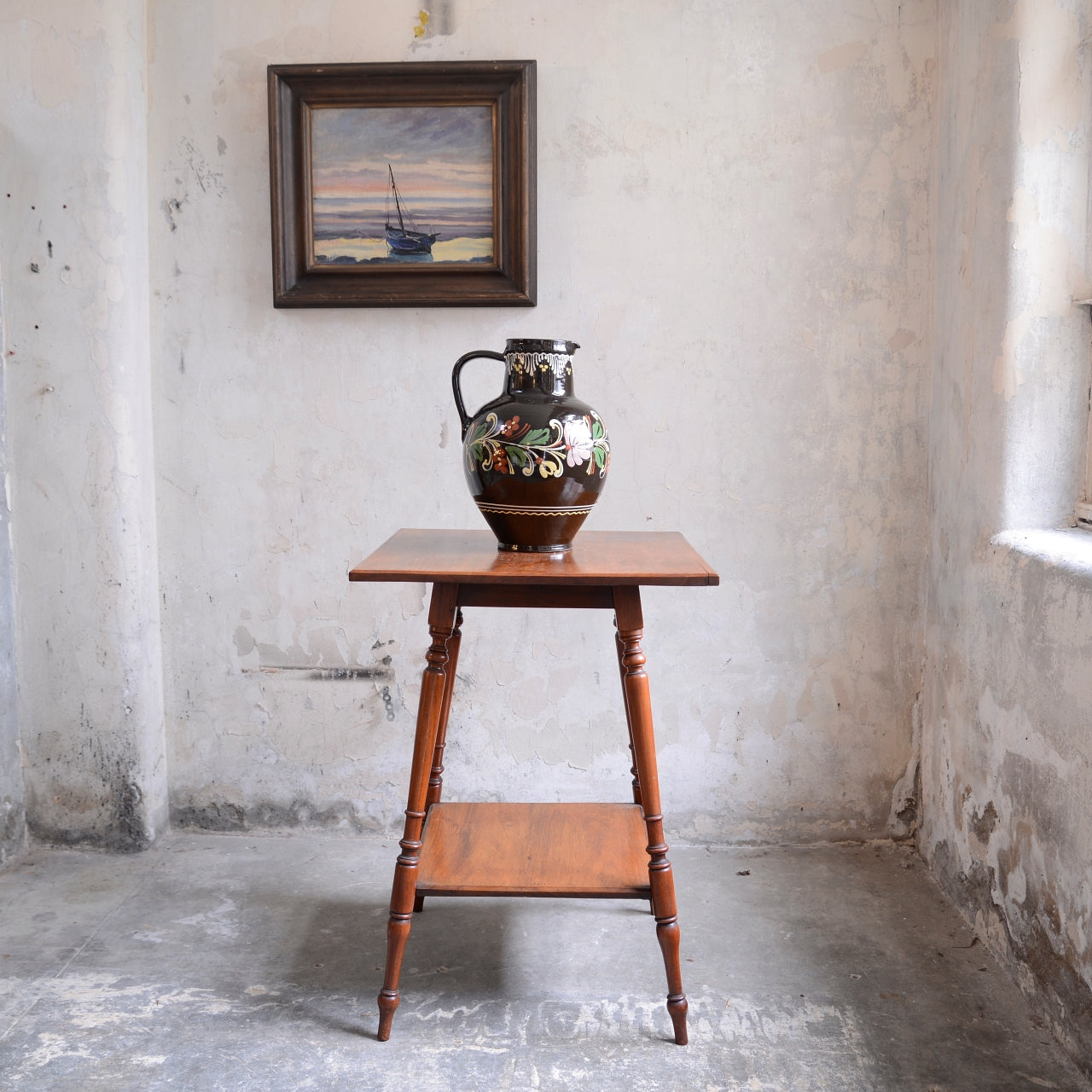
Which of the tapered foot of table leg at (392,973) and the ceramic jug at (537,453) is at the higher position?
the ceramic jug at (537,453)

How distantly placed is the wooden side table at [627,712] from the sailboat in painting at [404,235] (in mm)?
851

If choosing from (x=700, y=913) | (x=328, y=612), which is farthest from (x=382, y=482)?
(x=700, y=913)

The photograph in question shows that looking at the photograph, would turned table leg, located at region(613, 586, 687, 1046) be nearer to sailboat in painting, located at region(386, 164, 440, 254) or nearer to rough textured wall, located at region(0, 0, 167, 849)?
sailboat in painting, located at region(386, 164, 440, 254)

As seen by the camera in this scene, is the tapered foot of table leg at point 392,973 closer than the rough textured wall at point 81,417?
Yes

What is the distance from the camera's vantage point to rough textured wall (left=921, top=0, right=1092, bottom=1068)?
70.5 inches

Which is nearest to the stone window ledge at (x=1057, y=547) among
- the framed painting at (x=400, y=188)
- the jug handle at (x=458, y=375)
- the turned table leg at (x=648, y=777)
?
the turned table leg at (x=648, y=777)

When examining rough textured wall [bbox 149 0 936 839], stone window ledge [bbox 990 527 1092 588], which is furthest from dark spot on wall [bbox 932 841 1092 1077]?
stone window ledge [bbox 990 527 1092 588]

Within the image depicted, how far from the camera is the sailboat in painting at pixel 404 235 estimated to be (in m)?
2.44

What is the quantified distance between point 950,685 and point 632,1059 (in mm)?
1128

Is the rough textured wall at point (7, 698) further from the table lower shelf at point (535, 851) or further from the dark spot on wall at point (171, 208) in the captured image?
the table lower shelf at point (535, 851)

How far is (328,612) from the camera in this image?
2.58 meters

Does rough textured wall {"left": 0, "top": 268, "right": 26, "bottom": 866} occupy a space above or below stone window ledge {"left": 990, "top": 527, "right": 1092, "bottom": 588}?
below

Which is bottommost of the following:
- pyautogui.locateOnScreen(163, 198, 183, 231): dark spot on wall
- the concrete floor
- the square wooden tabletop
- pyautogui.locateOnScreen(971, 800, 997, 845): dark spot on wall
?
the concrete floor

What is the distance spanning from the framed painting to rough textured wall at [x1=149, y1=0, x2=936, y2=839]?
0.07 m
